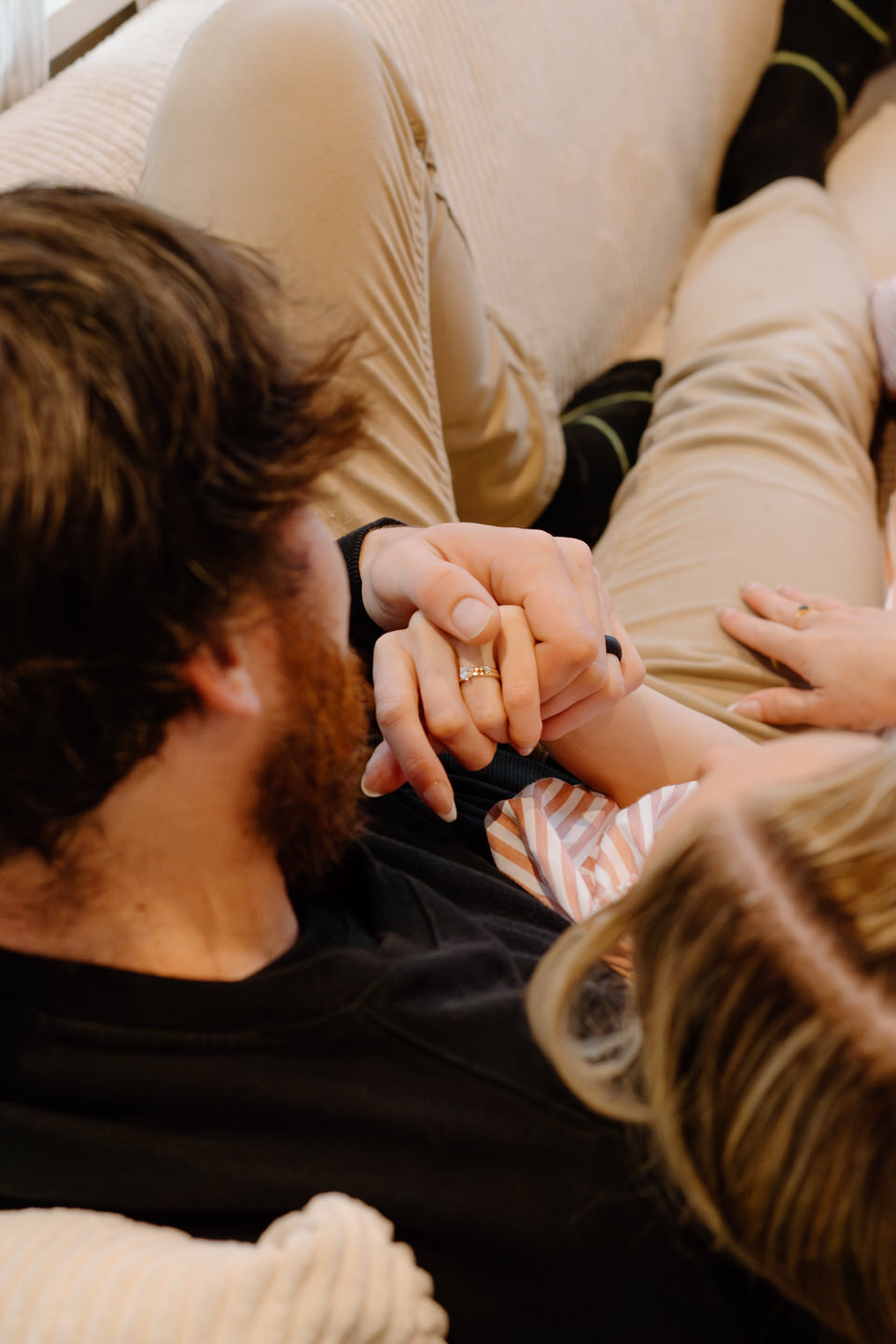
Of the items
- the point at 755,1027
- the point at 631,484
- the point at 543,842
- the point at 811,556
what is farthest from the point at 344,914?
the point at 631,484

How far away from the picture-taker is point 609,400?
1506 mm

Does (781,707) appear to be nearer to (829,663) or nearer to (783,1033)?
(829,663)

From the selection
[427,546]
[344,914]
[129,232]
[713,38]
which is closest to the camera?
[129,232]

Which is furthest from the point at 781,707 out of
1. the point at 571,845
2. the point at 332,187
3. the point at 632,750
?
the point at 332,187

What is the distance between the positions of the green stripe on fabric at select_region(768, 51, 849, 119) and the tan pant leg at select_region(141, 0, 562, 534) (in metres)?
1.01

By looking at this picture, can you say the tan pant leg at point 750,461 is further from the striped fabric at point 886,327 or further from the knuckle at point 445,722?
the knuckle at point 445,722

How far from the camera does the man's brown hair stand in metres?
0.46

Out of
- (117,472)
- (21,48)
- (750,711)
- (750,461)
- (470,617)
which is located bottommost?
(750,711)

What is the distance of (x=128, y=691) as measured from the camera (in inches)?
20.4

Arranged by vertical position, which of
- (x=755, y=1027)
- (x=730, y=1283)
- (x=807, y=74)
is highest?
(x=807, y=74)

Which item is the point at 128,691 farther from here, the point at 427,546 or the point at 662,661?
the point at 662,661

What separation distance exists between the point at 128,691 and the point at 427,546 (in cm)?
34

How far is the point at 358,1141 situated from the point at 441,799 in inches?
9.5

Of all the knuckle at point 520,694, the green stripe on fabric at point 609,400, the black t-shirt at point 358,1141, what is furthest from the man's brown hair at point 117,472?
the green stripe on fabric at point 609,400
